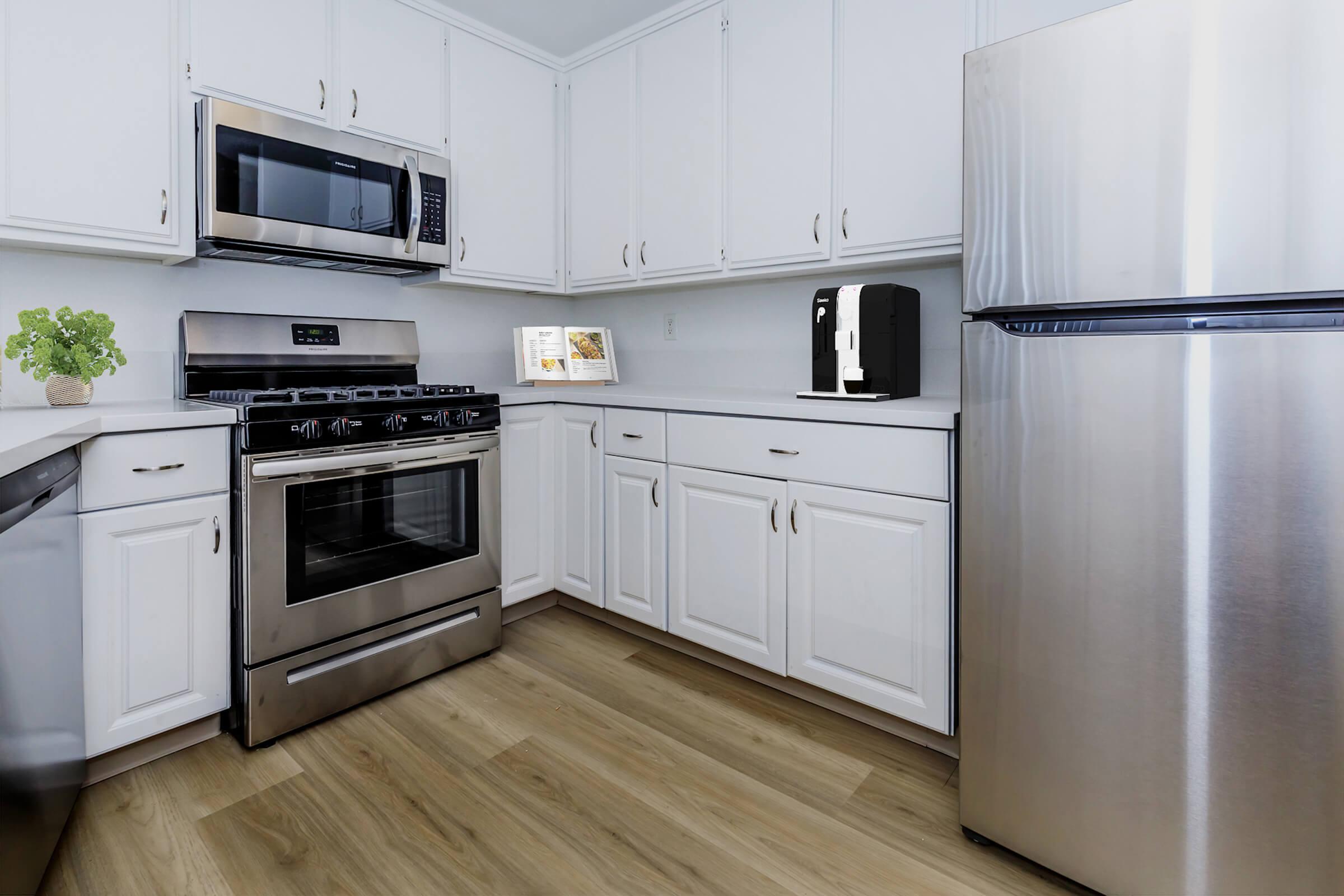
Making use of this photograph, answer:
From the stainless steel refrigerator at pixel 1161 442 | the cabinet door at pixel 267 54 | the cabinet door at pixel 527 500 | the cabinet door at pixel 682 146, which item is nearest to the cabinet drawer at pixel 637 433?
the cabinet door at pixel 527 500

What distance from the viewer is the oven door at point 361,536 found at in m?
1.88

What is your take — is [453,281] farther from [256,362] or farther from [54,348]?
[54,348]

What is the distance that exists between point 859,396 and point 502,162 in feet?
5.96

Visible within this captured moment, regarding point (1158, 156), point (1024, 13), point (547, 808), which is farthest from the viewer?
point (1024, 13)

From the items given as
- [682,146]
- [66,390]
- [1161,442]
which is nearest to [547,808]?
[1161,442]

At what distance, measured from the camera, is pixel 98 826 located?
1.56 m

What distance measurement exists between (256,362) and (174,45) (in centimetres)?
94

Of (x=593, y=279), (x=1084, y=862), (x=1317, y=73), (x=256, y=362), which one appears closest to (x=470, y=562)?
(x=256, y=362)

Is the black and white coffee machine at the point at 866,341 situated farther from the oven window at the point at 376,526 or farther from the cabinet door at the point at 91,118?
the cabinet door at the point at 91,118

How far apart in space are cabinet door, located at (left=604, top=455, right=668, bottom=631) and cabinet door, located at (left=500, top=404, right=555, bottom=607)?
31 cm

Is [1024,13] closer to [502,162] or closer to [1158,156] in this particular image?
[1158,156]

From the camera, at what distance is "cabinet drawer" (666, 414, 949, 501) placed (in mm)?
1754

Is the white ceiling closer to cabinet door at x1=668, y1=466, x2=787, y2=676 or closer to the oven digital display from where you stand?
the oven digital display

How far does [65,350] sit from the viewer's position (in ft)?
6.21
